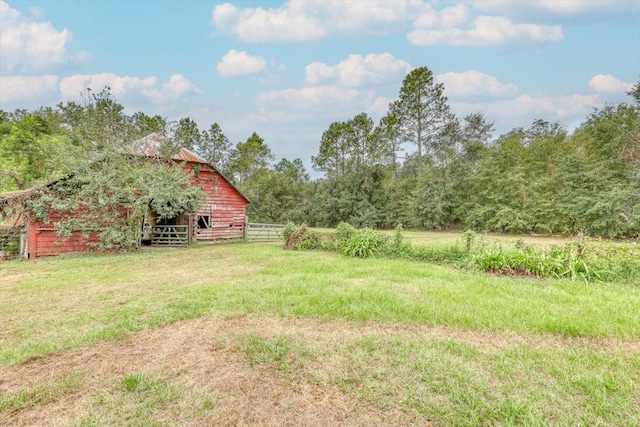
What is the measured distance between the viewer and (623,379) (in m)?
2.66

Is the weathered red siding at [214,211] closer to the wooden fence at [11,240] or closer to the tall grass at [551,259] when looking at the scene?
the wooden fence at [11,240]

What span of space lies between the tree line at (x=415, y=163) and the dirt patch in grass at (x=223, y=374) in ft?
37.7

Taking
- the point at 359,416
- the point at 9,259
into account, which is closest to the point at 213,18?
the point at 9,259

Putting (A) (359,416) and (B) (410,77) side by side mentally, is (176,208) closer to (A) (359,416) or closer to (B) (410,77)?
(A) (359,416)

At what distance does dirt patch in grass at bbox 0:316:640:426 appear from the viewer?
2.25 meters

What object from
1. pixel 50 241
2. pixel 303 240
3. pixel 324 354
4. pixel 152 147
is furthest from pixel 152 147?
pixel 324 354

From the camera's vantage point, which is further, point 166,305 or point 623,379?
point 166,305

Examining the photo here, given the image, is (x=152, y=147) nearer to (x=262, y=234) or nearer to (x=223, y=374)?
(x=262, y=234)

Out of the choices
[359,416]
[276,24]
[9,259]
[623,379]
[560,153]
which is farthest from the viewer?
[560,153]

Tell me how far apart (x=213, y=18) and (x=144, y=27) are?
3.59 meters

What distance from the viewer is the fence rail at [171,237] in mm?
15055

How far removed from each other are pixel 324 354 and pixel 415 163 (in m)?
33.3

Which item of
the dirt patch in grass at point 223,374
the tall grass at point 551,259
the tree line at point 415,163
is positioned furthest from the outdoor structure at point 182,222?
the tall grass at point 551,259

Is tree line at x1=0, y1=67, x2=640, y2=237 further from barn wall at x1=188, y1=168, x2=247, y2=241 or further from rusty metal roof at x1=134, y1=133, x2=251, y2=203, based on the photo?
barn wall at x1=188, y1=168, x2=247, y2=241
